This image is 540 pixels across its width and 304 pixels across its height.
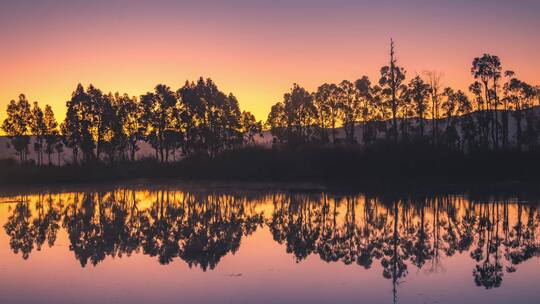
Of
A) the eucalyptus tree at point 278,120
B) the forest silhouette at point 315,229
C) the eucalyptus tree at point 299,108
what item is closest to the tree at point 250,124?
the eucalyptus tree at point 278,120

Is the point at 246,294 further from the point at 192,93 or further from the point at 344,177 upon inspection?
the point at 192,93

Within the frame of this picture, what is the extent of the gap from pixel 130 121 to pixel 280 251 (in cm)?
6830

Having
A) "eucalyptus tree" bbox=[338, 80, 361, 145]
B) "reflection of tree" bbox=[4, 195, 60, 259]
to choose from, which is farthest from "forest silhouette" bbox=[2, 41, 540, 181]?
"reflection of tree" bbox=[4, 195, 60, 259]

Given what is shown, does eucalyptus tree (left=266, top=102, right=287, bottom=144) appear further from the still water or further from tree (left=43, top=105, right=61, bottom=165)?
the still water

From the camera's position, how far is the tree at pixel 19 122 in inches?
3189

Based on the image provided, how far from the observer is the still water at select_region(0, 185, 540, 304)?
44.0ft

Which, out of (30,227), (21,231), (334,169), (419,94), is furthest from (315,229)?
(419,94)

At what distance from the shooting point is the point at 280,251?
18609 mm

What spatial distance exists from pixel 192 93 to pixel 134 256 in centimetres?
6269

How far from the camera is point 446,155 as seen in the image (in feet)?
152

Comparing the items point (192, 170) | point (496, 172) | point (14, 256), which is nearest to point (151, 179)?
point (192, 170)

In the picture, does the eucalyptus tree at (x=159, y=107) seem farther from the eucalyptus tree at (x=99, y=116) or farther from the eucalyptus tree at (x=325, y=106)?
the eucalyptus tree at (x=325, y=106)

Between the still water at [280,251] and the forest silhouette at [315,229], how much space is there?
58 mm

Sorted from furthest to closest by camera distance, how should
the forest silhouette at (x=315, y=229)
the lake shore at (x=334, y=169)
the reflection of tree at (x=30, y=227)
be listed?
1. the lake shore at (x=334, y=169)
2. the reflection of tree at (x=30, y=227)
3. the forest silhouette at (x=315, y=229)
